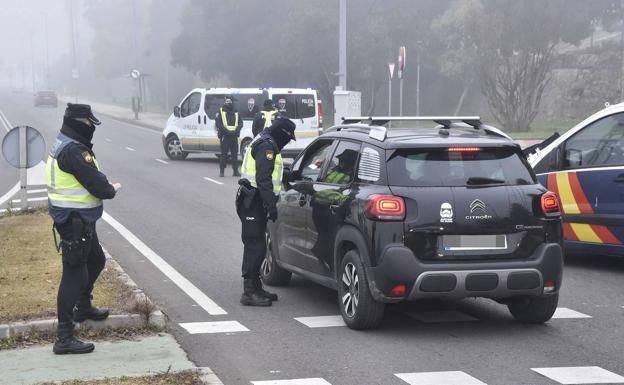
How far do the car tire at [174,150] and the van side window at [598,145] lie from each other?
18852 mm

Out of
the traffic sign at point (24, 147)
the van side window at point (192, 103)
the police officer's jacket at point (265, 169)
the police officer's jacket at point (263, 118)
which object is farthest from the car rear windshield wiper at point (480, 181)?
the van side window at point (192, 103)

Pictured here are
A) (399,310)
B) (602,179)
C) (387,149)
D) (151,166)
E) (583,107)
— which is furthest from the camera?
(583,107)

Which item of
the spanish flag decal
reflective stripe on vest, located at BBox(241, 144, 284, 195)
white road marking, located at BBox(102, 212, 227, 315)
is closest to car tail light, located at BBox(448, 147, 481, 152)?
reflective stripe on vest, located at BBox(241, 144, 284, 195)

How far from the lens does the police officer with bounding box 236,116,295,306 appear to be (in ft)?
28.6

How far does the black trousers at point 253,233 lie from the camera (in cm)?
886

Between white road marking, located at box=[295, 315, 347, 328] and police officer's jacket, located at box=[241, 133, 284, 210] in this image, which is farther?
police officer's jacket, located at box=[241, 133, 284, 210]

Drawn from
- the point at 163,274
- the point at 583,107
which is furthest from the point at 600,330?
the point at 583,107

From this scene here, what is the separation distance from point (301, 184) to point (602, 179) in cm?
332

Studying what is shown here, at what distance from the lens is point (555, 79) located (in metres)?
43.7

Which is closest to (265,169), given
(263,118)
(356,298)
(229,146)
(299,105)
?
(356,298)

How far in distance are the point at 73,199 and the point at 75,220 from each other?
6.1 inches

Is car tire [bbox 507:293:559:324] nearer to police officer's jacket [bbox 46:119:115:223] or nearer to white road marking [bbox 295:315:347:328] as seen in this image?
white road marking [bbox 295:315:347:328]

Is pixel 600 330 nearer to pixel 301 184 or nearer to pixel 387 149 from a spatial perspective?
pixel 387 149

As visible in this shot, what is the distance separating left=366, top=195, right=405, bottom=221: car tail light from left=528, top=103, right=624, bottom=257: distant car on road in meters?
3.56
